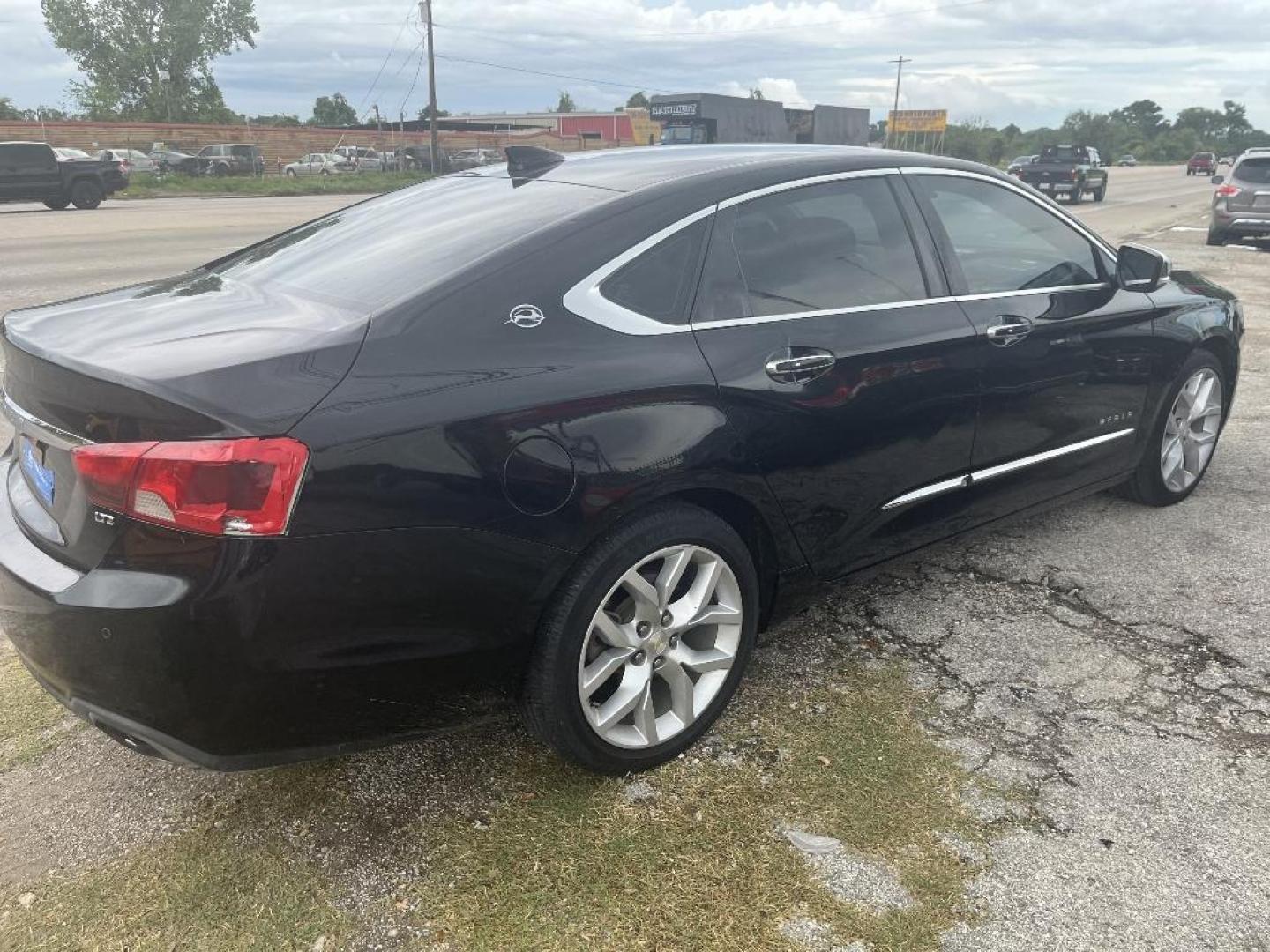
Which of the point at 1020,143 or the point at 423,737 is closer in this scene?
the point at 423,737

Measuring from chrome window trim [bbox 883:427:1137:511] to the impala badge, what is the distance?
54.3 inches

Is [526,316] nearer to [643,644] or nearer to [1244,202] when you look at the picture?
[643,644]

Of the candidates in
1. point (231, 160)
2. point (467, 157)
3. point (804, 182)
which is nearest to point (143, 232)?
point (804, 182)

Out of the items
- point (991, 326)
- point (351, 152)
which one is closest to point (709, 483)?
point (991, 326)

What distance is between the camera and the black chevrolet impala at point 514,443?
2.06 metres

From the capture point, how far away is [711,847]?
2467 mm

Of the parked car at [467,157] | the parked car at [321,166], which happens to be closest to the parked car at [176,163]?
the parked car at [321,166]

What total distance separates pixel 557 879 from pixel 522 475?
952 millimetres

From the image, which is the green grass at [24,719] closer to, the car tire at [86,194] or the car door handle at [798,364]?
the car door handle at [798,364]

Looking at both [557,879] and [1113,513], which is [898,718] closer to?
[557,879]

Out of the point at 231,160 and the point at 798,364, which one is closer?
the point at 798,364

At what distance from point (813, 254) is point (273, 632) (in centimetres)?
194

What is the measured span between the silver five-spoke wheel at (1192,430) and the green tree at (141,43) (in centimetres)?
7470

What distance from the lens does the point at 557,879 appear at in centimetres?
236
